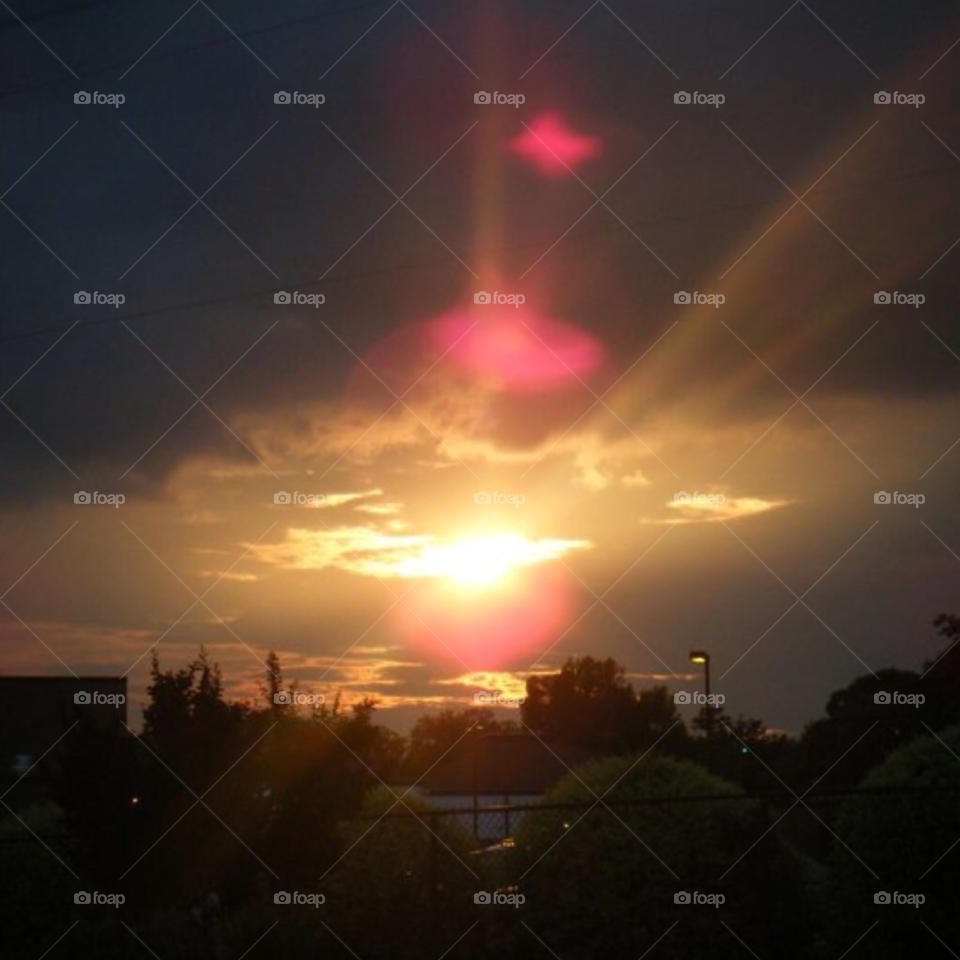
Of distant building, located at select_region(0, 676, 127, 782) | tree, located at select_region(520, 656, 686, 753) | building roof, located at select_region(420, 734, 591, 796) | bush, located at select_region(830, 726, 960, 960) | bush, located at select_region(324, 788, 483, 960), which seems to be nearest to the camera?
bush, located at select_region(830, 726, 960, 960)

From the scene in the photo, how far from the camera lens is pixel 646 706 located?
40.2 meters

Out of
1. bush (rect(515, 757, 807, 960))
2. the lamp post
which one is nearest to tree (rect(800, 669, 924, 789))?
the lamp post

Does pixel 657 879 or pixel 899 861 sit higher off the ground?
pixel 899 861

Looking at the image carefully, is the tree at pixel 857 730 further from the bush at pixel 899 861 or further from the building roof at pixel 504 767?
the building roof at pixel 504 767

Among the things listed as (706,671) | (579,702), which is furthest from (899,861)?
→ (579,702)

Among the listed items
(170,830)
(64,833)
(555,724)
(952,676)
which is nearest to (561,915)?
Answer: (170,830)

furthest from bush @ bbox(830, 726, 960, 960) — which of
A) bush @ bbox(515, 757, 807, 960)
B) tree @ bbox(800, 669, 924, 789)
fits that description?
tree @ bbox(800, 669, 924, 789)

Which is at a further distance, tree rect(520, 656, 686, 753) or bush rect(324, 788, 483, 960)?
tree rect(520, 656, 686, 753)

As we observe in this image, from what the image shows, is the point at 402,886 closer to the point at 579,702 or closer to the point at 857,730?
the point at 857,730

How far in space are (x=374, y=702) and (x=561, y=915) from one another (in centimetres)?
289

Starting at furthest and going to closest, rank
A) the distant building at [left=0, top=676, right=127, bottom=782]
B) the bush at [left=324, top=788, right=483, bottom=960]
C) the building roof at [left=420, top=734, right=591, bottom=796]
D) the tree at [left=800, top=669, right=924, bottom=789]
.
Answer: the building roof at [left=420, top=734, right=591, bottom=796]
the distant building at [left=0, top=676, right=127, bottom=782]
the tree at [left=800, top=669, right=924, bottom=789]
the bush at [left=324, top=788, right=483, bottom=960]

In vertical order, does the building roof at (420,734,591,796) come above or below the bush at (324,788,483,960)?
below

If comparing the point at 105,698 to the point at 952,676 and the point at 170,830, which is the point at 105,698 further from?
the point at 952,676

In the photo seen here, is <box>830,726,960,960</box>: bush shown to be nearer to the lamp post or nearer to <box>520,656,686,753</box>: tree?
the lamp post
